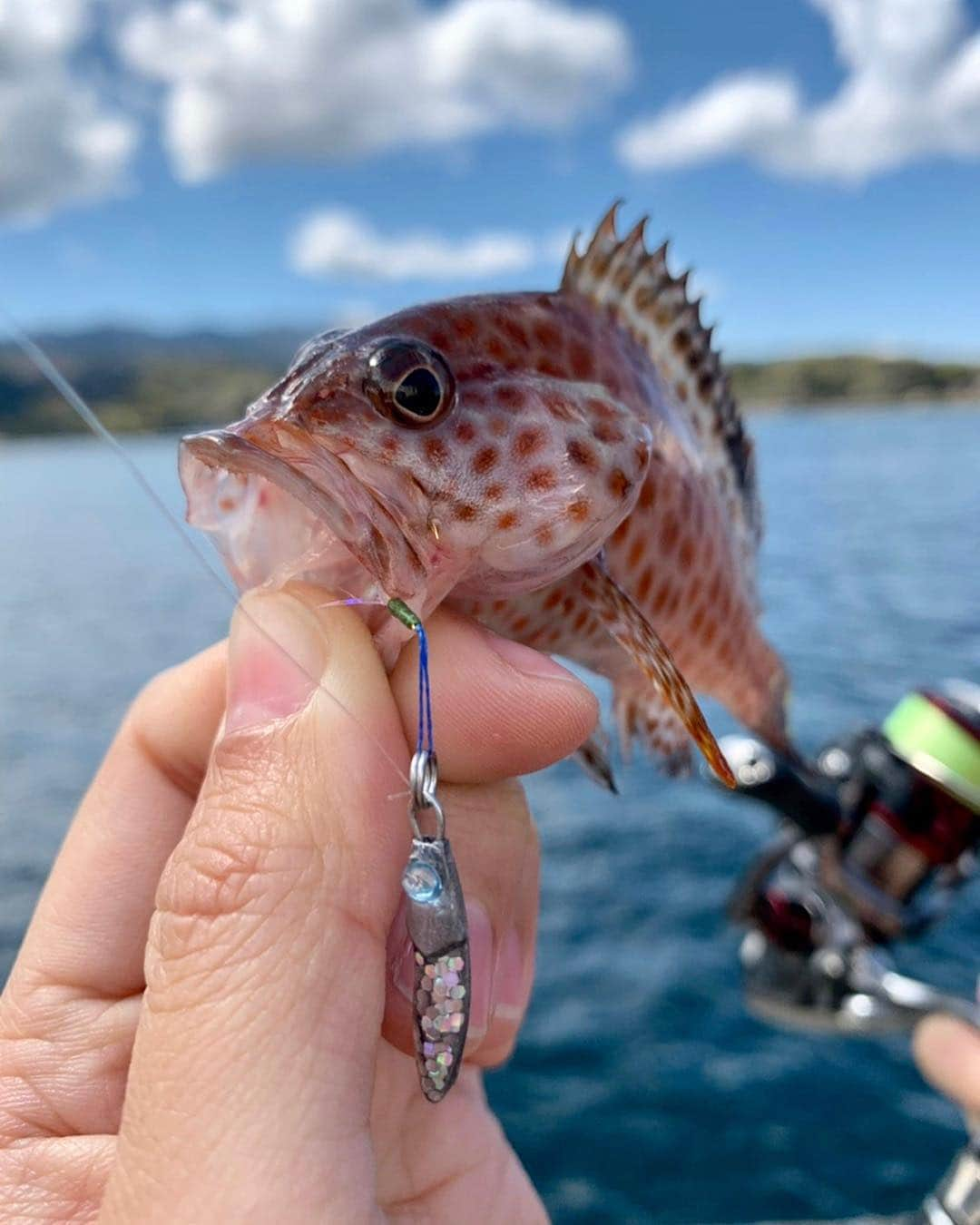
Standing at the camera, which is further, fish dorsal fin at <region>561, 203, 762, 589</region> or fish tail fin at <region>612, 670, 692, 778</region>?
fish tail fin at <region>612, 670, 692, 778</region>

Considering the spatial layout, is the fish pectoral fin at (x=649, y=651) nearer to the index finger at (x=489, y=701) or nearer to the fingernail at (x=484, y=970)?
the index finger at (x=489, y=701)

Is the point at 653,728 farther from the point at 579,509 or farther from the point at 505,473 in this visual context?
the point at 505,473

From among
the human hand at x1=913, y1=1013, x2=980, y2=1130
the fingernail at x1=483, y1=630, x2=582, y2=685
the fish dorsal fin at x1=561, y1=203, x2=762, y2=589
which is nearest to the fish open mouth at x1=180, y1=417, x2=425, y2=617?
the fingernail at x1=483, y1=630, x2=582, y2=685

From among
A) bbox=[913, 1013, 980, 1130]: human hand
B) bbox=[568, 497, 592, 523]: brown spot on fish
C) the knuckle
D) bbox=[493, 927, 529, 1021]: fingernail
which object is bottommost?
bbox=[913, 1013, 980, 1130]: human hand

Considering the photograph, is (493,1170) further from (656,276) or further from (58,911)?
(656,276)

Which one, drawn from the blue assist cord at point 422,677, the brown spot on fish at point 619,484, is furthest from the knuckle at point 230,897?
the brown spot on fish at point 619,484

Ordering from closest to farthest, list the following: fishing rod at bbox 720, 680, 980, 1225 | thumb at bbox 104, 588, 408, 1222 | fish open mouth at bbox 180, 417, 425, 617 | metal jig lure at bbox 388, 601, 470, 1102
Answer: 1. thumb at bbox 104, 588, 408, 1222
2. metal jig lure at bbox 388, 601, 470, 1102
3. fish open mouth at bbox 180, 417, 425, 617
4. fishing rod at bbox 720, 680, 980, 1225

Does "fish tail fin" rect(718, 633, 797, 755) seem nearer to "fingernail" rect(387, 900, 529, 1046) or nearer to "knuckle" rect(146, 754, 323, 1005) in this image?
"fingernail" rect(387, 900, 529, 1046)
